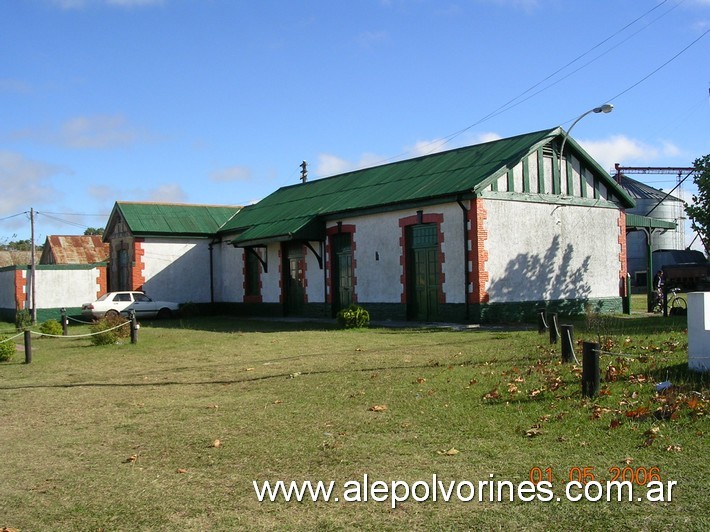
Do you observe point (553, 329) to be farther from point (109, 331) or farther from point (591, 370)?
point (109, 331)

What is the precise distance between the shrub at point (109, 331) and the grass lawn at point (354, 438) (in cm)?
→ 484

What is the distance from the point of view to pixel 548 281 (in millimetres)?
23734

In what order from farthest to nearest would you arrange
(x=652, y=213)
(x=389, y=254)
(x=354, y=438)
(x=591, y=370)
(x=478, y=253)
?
1. (x=652, y=213)
2. (x=389, y=254)
3. (x=478, y=253)
4. (x=591, y=370)
5. (x=354, y=438)

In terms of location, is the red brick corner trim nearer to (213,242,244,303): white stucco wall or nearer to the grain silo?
(213,242,244,303): white stucco wall

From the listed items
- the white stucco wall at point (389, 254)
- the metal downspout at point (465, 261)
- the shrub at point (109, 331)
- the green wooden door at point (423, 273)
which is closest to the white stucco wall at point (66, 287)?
the white stucco wall at point (389, 254)

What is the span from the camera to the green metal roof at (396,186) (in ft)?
75.3

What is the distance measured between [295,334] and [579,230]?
1046 centimetres

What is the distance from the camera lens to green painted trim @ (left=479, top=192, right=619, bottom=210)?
22316 mm

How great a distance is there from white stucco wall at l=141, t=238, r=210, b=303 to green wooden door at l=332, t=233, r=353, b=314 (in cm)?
1006

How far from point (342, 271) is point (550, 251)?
7.45 metres

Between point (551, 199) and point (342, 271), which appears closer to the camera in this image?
point (551, 199)

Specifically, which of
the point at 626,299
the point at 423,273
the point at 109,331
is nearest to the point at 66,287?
the point at 109,331

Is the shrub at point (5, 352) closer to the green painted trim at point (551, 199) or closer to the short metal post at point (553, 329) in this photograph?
the short metal post at point (553, 329)

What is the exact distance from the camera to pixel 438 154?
2709 cm
